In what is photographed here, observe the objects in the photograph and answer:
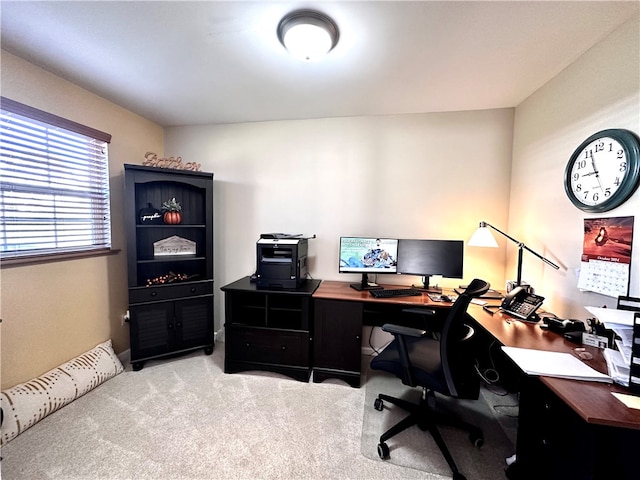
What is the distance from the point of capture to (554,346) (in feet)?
4.43

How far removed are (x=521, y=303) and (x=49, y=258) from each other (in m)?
3.52

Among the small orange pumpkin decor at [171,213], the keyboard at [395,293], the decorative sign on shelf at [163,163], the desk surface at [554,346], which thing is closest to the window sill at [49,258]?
the small orange pumpkin decor at [171,213]

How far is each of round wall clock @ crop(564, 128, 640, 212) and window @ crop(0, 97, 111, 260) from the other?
3.75 m

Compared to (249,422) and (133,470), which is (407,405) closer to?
(249,422)

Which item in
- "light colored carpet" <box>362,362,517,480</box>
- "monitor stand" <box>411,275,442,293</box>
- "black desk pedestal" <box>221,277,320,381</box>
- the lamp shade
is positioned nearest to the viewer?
"light colored carpet" <box>362,362,517,480</box>

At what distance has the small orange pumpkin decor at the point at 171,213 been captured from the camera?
255cm

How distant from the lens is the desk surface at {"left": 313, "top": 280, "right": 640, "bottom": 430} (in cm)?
86

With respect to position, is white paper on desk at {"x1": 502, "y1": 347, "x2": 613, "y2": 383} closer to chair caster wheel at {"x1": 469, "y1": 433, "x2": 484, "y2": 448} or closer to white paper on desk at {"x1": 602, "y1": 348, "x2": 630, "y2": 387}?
white paper on desk at {"x1": 602, "y1": 348, "x2": 630, "y2": 387}

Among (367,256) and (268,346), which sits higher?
(367,256)

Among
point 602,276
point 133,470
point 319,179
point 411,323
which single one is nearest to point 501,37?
point 602,276

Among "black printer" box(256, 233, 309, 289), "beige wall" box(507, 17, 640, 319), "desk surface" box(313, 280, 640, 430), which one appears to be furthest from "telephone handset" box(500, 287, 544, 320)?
"black printer" box(256, 233, 309, 289)

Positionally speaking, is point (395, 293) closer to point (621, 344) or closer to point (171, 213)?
point (621, 344)

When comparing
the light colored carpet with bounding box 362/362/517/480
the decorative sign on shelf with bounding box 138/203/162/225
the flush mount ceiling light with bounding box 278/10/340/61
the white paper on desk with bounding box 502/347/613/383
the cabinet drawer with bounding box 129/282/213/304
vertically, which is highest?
the flush mount ceiling light with bounding box 278/10/340/61

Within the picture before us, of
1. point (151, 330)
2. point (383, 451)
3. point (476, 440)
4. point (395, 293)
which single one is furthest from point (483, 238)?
point (151, 330)
